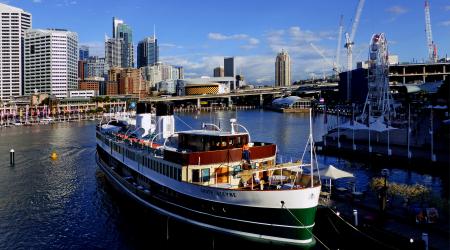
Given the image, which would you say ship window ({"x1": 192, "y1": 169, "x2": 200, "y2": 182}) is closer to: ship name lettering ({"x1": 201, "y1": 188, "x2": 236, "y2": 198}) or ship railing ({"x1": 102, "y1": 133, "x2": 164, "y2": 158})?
ship name lettering ({"x1": 201, "y1": 188, "x2": 236, "y2": 198})

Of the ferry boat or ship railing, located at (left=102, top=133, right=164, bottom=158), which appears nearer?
the ferry boat

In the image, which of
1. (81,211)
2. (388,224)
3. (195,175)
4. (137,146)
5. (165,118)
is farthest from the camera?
(165,118)

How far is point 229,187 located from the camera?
25531 mm

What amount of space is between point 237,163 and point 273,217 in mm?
4973

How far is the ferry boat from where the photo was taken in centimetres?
2258

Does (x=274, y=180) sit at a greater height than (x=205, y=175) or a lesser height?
lesser

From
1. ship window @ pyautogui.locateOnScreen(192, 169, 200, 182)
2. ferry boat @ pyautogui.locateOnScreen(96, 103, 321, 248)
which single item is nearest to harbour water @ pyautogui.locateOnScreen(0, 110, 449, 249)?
ferry boat @ pyautogui.locateOnScreen(96, 103, 321, 248)

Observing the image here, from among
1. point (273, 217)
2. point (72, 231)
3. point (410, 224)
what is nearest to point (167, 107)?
point (72, 231)

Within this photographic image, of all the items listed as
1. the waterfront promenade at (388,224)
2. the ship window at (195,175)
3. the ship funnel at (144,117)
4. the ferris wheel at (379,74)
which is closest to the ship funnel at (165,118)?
the ship funnel at (144,117)

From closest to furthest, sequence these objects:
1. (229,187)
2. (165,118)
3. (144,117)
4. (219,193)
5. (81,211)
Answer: (219,193) < (229,187) < (81,211) < (165,118) < (144,117)

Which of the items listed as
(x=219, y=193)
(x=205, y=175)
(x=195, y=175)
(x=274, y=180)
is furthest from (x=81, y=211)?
(x=274, y=180)

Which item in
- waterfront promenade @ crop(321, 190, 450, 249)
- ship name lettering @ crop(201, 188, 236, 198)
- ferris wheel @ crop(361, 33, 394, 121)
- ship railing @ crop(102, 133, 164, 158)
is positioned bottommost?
waterfront promenade @ crop(321, 190, 450, 249)

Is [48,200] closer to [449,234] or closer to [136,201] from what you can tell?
[136,201]

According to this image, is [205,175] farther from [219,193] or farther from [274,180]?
[274,180]
